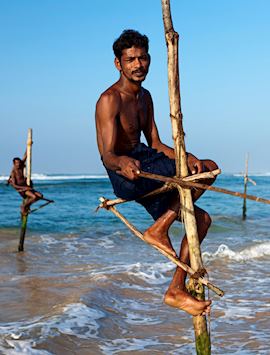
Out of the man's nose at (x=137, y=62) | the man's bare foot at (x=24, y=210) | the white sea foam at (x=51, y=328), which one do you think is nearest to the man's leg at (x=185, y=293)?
the man's nose at (x=137, y=62)

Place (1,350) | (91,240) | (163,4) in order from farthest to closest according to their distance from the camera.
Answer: (91,240), (1,350), (163,4)

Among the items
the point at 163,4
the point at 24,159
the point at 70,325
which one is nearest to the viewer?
the point at 163,4

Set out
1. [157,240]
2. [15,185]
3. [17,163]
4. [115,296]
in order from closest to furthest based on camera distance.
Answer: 1. [157,240]
2. [115,296]
3. [15,185]
4. [17,163]

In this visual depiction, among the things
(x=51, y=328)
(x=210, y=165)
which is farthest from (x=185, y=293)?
(x=51, y=328)

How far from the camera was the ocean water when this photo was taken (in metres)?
6.27

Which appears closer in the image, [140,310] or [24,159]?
[140,310]

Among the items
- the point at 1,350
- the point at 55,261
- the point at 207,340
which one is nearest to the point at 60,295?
the point at 1,350

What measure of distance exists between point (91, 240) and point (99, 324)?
9261 mm

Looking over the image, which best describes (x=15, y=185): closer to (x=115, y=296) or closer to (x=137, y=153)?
(x=115, y=296)

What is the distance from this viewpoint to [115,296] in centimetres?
860

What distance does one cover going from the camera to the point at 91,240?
16.2 meters

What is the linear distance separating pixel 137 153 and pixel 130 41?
2.51 ft

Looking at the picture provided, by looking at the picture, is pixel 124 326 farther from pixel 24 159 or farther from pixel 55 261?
pixel 24 159

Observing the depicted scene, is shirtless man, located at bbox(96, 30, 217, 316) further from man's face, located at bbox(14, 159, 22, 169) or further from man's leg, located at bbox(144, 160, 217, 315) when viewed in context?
man's face, located at bbox(14, 159, 22, 169)
